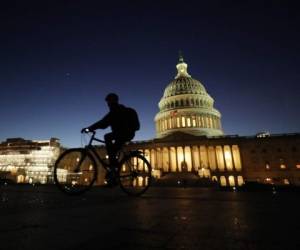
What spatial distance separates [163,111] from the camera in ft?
335

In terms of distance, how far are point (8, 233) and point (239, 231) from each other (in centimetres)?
274

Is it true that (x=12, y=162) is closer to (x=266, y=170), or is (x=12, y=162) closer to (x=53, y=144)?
(x=53, y=144)

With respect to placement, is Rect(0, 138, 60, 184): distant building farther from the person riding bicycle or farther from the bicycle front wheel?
the person riding bicycle

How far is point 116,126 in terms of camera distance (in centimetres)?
655

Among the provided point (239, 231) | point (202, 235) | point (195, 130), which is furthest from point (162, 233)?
point (195, 130)

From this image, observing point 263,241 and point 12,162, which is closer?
point 263,241

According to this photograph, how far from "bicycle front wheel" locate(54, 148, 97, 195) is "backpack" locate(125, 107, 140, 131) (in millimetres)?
1558

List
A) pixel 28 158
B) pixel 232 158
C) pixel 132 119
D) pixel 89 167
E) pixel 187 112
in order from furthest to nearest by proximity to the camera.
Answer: pixel 28 158 → pixel 187 112 → pixel 232 158 → pixel 89 167 → pixel 132 119

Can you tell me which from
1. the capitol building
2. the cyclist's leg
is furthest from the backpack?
the capitol building

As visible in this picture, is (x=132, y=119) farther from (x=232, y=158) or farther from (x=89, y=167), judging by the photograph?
(x=232, y=158)

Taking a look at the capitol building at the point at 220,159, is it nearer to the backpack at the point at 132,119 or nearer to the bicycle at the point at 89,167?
the bicycle at the point at 89,167

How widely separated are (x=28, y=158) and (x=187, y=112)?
7294 centimetres

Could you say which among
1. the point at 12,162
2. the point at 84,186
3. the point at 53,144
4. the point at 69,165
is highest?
the point at 53,144

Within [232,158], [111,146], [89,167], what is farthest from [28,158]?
[111,146]
